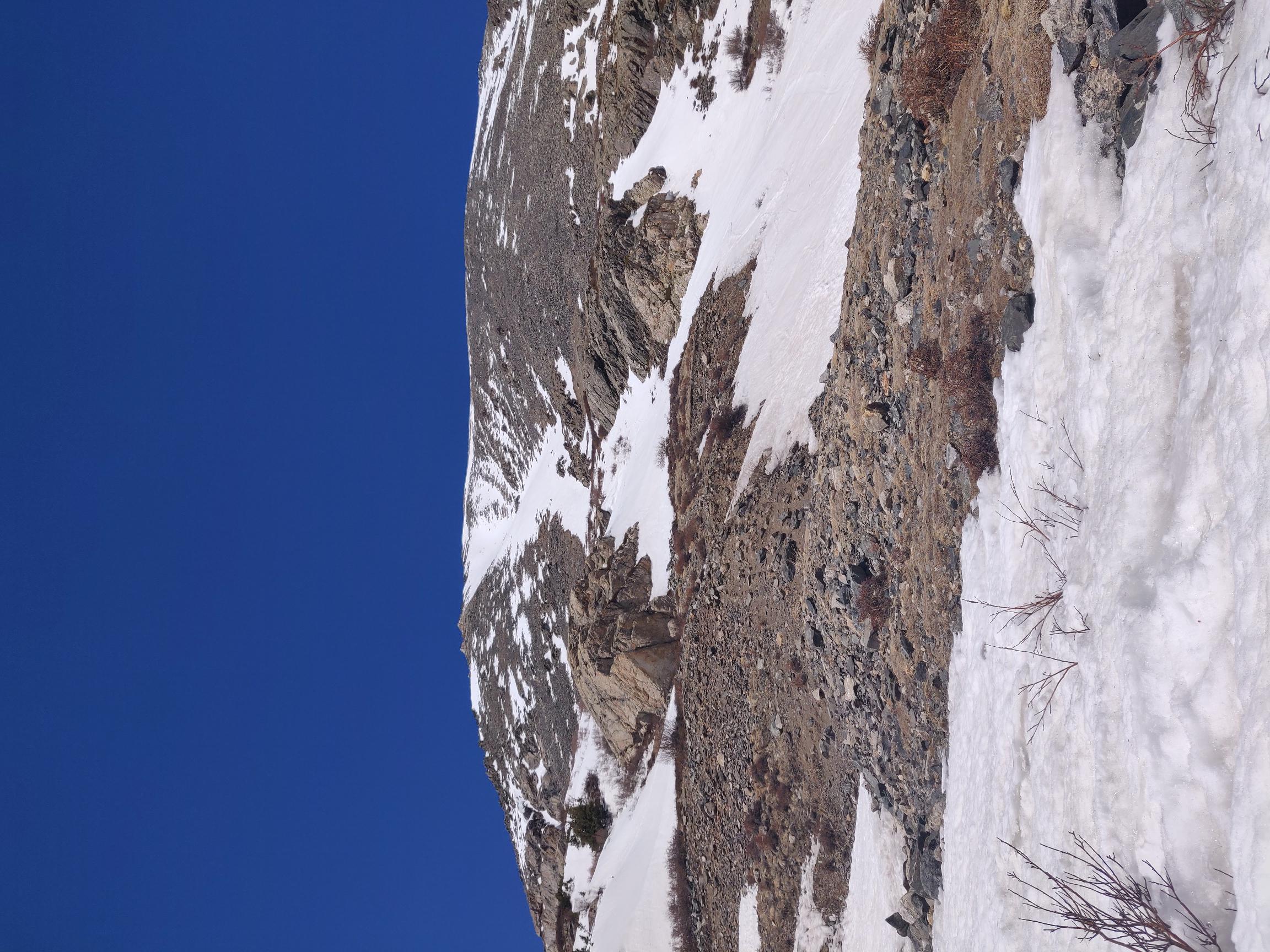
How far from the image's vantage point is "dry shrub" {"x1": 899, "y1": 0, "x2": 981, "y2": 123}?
7.81 m

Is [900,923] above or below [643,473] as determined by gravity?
below

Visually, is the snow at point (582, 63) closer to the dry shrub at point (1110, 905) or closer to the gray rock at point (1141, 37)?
the gray rock at point (1141, 37)

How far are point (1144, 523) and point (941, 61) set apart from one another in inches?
226

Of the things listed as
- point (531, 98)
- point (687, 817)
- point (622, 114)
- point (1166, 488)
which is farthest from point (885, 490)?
point (531, 98)

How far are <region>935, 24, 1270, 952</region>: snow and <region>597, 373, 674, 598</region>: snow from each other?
12643 millimetres

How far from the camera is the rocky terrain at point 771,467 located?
24.2ft

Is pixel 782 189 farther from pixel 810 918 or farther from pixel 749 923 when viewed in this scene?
pixel 749 923

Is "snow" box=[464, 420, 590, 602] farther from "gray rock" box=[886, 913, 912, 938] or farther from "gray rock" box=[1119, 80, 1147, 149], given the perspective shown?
"gray rock" box=[1119, 80, 1147, 149]

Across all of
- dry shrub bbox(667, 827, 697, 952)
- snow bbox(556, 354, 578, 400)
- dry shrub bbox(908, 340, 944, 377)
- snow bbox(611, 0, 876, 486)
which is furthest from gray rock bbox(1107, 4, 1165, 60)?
snow bbox(556, 354, 578, 400)

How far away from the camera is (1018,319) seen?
259 inches

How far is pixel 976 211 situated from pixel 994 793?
544cm

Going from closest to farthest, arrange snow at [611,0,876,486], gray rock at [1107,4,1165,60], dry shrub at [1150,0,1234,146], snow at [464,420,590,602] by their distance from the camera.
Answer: dry shrub at [1150,0,1234,146] < gray rock at [1107,4,1165,60] < snow at [611,0,876,486] < snow at [464,420,590,602]

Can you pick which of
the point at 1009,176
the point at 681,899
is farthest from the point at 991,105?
the point at 681,899

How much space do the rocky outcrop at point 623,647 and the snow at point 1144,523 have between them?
11.7 metres
